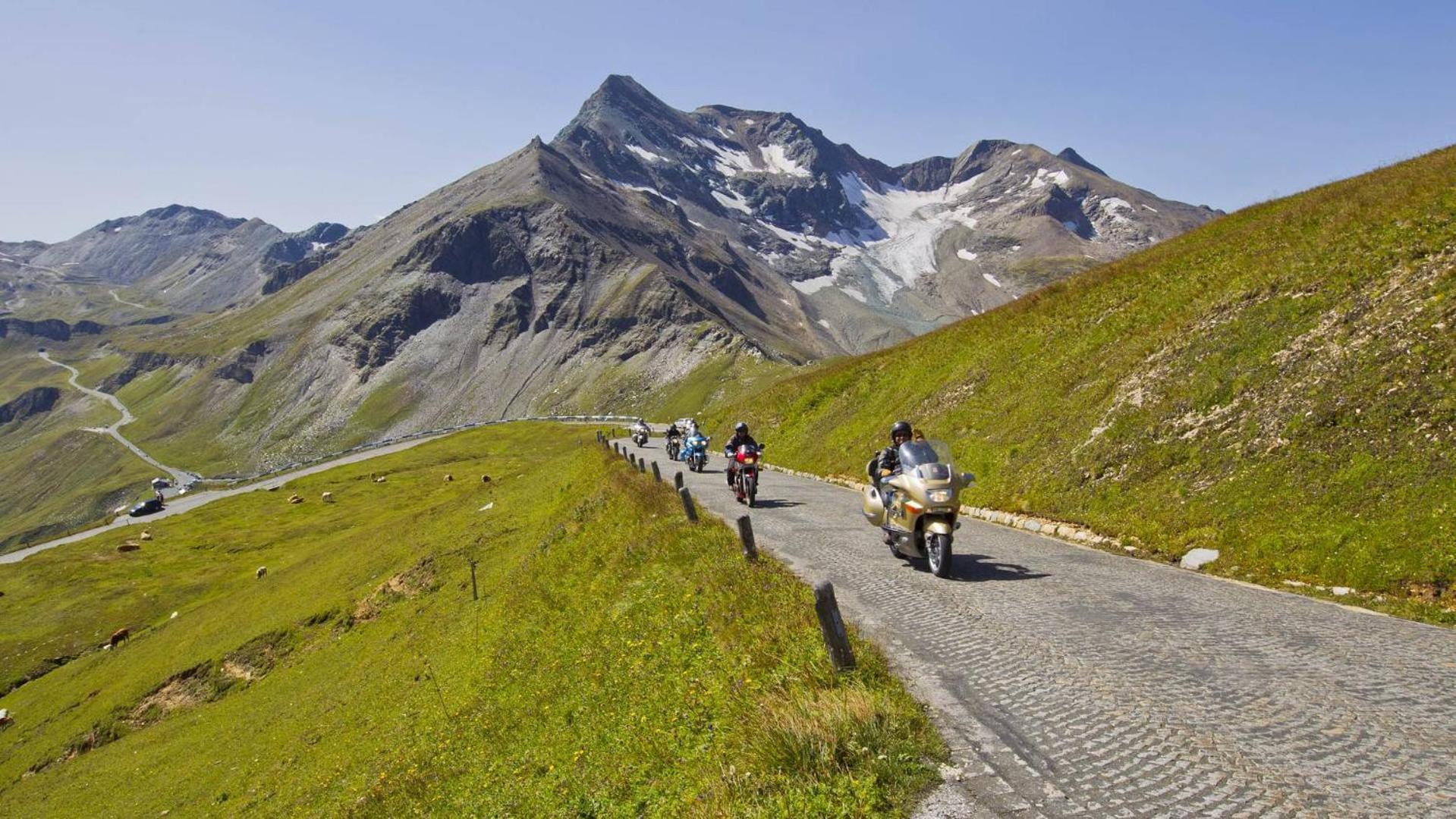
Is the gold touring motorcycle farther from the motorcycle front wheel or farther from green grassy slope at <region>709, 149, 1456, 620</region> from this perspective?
green grassy slope at <region>709, 149, 1456, 620</region>

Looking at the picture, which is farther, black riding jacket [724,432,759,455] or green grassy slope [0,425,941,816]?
black riding jacket [724,432,759,455]

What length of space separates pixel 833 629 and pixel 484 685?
399 inches

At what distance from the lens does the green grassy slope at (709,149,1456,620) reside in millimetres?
13039

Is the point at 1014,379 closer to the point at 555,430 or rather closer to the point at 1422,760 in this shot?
the point at 1422,760

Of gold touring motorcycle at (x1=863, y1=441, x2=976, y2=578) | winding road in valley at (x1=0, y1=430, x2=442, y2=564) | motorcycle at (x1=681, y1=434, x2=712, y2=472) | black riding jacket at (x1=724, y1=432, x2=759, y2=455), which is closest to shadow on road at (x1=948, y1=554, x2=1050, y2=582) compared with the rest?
gold touring motorcycle at (x1=863, y1=441, x2=976, y2=578)

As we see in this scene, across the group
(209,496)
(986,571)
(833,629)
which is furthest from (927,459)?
(209,496)

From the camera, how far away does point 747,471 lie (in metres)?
25.0

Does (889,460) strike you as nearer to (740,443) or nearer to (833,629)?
(833,629)

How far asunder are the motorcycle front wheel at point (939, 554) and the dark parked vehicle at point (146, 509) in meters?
125

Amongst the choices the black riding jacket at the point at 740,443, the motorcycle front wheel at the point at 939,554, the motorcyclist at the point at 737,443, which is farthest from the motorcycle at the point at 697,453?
the motorcycle front wheel at the point at 939,554

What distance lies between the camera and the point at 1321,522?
13.3 meters

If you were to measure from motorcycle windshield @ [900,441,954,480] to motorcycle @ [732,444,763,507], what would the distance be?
392 inches

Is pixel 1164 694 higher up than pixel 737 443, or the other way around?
pixel 737 443

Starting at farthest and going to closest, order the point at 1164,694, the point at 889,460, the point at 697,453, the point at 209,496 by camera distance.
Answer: the point at 209,496, the point at 697,453, the point at 889,460, the point at 1164,694
